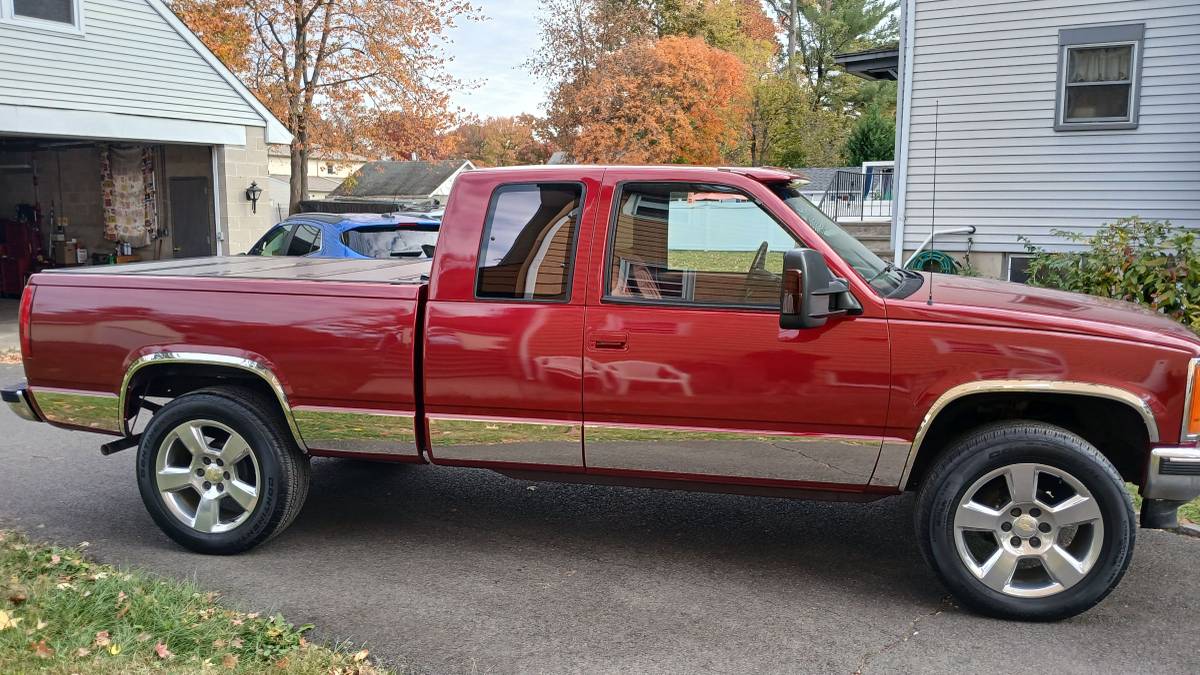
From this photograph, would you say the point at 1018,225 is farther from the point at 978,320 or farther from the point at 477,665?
the point at 477,665

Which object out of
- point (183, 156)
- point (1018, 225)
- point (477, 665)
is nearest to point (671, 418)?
point (477, 665)

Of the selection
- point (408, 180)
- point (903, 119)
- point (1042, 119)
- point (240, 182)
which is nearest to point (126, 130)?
point (240, 182)

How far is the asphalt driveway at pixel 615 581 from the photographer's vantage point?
3.94 m

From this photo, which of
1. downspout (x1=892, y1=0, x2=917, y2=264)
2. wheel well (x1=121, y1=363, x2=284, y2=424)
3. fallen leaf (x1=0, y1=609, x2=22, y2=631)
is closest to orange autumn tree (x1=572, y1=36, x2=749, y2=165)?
downspout (x1=892, y1=0, x2=917, y2=264)

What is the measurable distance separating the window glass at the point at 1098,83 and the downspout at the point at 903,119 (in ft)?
7.26

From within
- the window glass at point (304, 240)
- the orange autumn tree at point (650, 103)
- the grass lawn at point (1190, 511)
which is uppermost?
the orange autumn tree at point (650, 103)

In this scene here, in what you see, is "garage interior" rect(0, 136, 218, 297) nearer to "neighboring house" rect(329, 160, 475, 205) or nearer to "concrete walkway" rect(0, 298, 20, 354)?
"concrete walkway" rect(0, 298, 20, 354)

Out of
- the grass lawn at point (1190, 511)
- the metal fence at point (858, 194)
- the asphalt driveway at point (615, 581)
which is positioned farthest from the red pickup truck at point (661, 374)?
the metal fence at point (858, 194)

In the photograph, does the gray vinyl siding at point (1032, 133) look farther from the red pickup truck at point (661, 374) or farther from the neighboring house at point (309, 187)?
the neighboring house at point (309, 187)

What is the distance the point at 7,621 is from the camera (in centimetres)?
401

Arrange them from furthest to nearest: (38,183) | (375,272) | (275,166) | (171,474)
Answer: (275,166), (38,183), (375,272), (171,474)

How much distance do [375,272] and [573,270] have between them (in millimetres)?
1556

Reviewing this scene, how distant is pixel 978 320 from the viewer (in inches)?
165

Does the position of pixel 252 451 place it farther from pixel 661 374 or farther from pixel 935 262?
pixel 935 262
